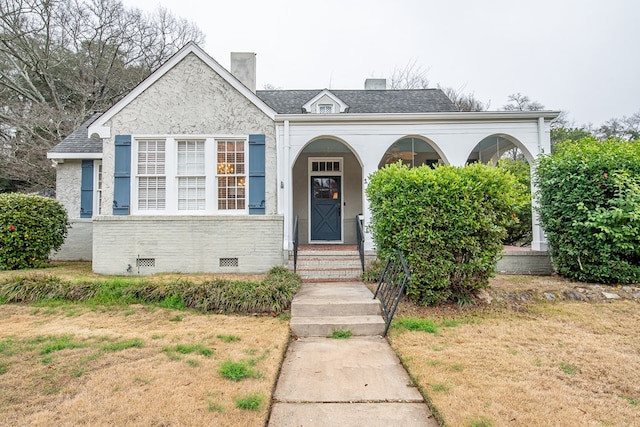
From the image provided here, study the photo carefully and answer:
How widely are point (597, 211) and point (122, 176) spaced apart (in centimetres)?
1007

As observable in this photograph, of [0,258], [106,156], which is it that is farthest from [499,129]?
[0,258]

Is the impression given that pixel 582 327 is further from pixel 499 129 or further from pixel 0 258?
pixel 0 258

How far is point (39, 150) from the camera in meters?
15.0

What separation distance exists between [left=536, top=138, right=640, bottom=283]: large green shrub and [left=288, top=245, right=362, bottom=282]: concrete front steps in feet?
13.7

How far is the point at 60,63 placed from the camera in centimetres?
1762

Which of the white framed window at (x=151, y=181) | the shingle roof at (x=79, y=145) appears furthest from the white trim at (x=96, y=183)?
the white framed window at (x=151, y=181)

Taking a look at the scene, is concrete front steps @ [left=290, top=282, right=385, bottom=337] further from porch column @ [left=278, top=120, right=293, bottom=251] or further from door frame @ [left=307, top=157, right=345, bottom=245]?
door frame @ [left=307, top=157, right=345, bottom=245]

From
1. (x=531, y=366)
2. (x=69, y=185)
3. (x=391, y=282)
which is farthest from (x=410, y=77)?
(x=531, y=366)

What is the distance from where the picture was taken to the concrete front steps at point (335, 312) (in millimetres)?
4605

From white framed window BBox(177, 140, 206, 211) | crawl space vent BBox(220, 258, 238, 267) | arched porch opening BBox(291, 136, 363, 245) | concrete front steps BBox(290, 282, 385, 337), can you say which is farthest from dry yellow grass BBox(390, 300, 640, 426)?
white framed window BBox(177, 140, 206, 211)

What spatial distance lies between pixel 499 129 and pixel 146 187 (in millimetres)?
8680

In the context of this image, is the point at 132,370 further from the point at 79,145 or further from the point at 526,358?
the point at 79,145

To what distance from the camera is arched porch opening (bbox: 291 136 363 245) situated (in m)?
10.3

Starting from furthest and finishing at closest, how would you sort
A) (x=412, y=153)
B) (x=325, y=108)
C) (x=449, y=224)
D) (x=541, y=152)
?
(x=325, y=108), (x=412, y=153), (x=541, y=152), (x=449, y=224)
